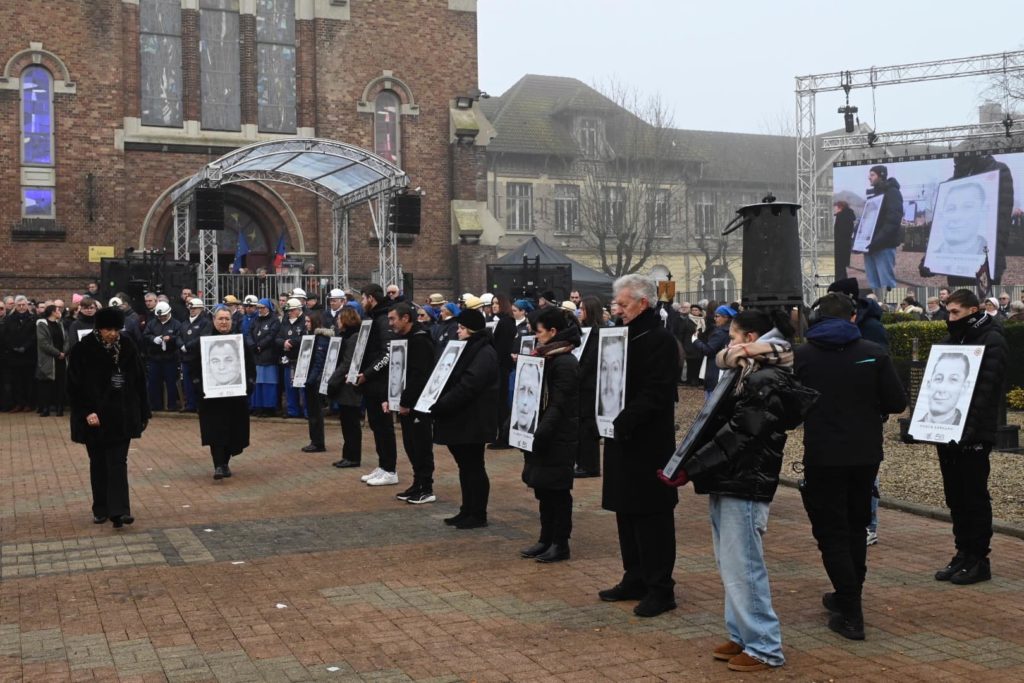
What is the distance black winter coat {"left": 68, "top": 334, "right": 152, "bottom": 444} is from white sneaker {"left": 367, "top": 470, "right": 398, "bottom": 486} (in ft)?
8.62

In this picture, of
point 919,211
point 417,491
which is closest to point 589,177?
point 919,211

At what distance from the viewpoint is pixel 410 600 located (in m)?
7.36

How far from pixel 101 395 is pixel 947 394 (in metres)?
6.80

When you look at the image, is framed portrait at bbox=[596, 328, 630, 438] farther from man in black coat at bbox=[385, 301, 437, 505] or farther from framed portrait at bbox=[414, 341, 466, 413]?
man in black coat at bbox=[385, 301, 437, 505]

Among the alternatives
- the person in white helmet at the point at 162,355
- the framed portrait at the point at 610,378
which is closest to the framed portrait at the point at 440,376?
the framed portrait at the point at 610,378

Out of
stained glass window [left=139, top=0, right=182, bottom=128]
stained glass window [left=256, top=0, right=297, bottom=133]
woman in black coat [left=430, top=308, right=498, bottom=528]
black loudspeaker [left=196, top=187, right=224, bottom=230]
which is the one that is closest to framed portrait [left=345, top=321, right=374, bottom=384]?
woman in black coat [left=430, top=308, right=498, bottom=528]

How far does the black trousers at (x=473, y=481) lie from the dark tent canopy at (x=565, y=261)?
1645 cm

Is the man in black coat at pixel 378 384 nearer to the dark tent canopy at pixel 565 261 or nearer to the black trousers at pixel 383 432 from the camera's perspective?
the black trousers at pixel 383 432

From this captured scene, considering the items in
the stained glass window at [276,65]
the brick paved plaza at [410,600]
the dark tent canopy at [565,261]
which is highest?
the stained glass window at [276,65]

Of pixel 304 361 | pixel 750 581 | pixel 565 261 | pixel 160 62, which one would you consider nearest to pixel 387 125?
pixel 160 62

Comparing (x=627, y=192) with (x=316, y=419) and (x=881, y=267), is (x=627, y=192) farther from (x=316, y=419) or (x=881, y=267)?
(x=316, y=419)

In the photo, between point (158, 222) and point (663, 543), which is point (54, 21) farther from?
point (663, 543)

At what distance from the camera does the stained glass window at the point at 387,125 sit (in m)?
31.1

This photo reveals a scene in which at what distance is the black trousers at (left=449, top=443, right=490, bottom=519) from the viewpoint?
31.9 feet
